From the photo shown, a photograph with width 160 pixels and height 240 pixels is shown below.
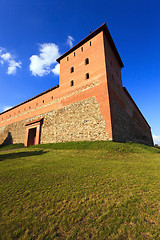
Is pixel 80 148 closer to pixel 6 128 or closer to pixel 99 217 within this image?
pixel 99 217

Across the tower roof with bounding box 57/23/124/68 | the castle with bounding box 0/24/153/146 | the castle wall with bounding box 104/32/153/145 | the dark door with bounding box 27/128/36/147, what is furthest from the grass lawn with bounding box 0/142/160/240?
the tower roof with bounding box 57/23/124/68

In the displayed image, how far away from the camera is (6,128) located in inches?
901

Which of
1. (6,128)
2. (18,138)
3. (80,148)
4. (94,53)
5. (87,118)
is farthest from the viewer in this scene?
(6,128)

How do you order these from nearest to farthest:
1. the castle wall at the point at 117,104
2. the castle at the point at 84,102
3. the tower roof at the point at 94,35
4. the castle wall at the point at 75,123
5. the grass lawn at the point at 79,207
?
the grass lawn at the point at 79,207
the castle wall at the point at 75,123
the castle at the point at 84,102
the castle wall at the point at 117,104
the tower roof at the point at 94,35

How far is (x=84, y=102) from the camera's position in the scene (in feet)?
41.4

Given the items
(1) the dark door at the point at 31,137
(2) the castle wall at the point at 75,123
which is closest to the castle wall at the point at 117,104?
(2) the castle wall at the point at 75,123

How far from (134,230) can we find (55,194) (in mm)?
1860

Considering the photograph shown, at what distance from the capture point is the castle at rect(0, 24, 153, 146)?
1113 centimetres

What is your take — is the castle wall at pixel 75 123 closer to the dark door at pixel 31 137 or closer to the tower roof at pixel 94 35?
the dark door at pixel 31 137

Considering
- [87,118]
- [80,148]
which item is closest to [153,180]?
[80,148]

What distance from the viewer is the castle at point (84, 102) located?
11.1 meters

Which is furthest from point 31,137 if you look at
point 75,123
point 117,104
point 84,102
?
point 117,104

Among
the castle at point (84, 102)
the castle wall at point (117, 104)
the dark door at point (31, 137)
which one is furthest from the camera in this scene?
the dark door at point (31, 137)

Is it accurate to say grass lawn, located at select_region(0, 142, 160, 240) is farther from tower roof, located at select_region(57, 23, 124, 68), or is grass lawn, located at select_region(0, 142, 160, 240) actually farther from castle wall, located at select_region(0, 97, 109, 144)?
tower roof, located at select_region(57, 23, 124, 68)
